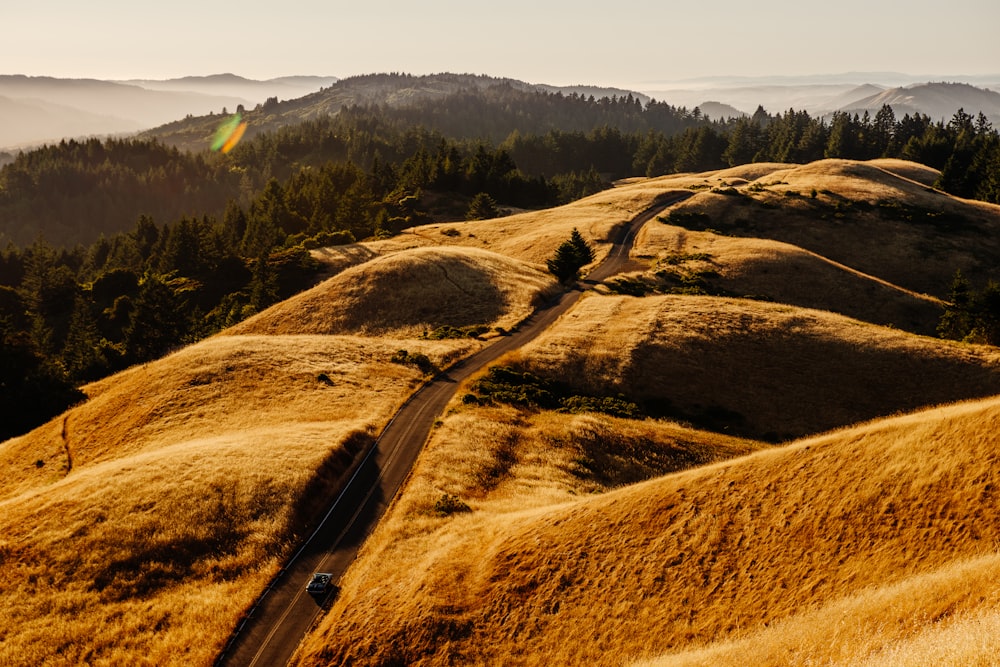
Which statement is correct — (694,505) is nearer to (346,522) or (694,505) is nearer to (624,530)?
(624,530)

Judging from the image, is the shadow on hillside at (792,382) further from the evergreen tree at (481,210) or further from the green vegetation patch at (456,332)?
the evergreen tree at (481,210)

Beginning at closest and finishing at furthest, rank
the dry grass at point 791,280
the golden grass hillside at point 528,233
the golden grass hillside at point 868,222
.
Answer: the dry grass at point 791,280 < the golden grass hillside at point 868,222 < the golden grass hillside at point 528,233

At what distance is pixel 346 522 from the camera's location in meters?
31.0

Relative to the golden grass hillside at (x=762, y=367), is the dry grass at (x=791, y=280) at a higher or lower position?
higher

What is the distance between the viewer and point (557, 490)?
33125 millimetres

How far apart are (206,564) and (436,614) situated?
13.3m

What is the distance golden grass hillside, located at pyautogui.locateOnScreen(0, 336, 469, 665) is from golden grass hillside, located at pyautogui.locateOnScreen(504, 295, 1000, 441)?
66.9 feet

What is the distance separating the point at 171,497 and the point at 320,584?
37.2ft

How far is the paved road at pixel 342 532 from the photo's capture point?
22969mm

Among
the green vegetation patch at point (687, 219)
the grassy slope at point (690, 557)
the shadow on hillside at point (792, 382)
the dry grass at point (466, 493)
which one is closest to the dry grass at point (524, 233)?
the green vegetation patch at point (687, 219)

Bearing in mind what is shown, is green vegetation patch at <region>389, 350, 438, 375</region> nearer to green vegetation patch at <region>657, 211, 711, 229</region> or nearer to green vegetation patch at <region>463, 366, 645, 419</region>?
green vegetation patch at <region>463, 366, 645, 419</region>

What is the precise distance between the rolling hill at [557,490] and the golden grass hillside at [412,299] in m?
0.51

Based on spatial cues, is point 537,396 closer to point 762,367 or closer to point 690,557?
point 762,367

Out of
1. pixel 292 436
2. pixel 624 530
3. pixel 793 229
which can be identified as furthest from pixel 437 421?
pixel 793 229
